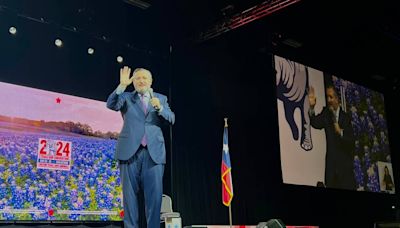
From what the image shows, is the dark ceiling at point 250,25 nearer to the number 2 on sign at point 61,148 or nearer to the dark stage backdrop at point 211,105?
the dark stage backdrop at point 211,105

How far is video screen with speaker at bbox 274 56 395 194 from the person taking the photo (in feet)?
26.8

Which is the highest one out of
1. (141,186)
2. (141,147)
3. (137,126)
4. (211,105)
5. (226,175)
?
(211,105)

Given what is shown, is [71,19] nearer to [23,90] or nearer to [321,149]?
[23,90]

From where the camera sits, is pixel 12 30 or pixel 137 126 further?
pixel 12 30

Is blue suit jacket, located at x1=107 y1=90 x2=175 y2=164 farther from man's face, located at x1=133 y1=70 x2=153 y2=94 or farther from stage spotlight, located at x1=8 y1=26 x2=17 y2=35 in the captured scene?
stage spotlight, located at x1=8 y1=26 x2=17 y2=35

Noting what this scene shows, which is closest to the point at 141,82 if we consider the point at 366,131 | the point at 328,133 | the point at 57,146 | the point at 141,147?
the point at 141,147

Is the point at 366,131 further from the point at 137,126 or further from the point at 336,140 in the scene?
the point at 137,126

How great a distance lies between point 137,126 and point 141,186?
51cm

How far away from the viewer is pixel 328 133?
8.83 m

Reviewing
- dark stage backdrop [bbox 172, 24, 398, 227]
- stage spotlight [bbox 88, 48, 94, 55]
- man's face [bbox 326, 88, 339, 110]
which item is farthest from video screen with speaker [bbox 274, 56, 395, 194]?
stage spotlight [bbox 88, 48, 94, 55]

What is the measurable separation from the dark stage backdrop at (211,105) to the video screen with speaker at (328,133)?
33 centimetres

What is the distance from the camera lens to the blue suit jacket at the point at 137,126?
4.05 metres

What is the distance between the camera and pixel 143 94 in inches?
170

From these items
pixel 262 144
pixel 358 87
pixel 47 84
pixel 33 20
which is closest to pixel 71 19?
pixel 33 20
